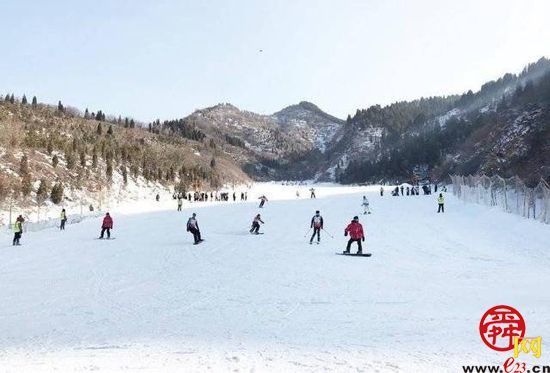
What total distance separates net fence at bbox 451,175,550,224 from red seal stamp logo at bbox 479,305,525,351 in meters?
16.5

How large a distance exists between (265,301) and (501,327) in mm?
5498

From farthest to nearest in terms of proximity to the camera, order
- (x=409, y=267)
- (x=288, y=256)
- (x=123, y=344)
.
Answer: (x=288, y=256) < (x=409, y=267) < (x=123, y=344)

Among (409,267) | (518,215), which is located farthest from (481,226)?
(409,267)

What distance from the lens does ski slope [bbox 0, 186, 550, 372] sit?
25.8 feet

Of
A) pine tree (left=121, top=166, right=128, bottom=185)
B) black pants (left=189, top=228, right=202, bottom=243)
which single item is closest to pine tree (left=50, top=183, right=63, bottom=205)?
pine tree (left=121, top=166, right=128, bottom=185)

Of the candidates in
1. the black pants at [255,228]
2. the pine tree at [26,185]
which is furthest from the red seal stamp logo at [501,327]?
the pine tree at [26,185]

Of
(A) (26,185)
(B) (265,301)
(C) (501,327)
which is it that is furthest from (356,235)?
(A) (26,185)

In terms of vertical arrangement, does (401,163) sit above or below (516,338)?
above

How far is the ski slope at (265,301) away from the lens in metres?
7.86

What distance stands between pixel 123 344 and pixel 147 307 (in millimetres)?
2920

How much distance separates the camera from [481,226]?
2841 cm

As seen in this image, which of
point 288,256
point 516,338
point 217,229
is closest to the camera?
point 516,338

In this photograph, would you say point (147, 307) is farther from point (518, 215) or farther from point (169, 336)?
point (518, 215)

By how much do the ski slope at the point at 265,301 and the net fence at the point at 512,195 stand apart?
47.1 inches
